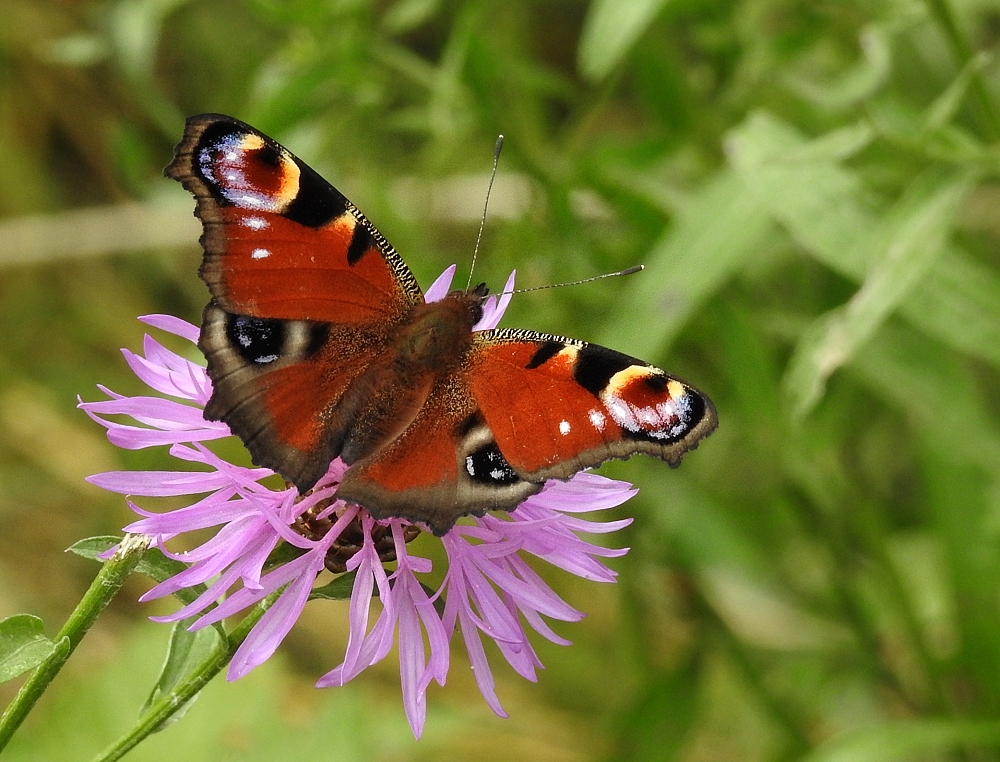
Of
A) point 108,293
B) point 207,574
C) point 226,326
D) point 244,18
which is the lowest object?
point 108,293

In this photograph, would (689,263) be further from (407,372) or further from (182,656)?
(182,656)

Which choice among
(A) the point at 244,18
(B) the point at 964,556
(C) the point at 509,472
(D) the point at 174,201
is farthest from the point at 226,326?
(A) the point at 244,18

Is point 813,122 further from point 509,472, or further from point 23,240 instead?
point 23,240

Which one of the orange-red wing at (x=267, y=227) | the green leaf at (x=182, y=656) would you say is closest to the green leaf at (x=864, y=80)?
the orange-red wing at (x=267, y=227)

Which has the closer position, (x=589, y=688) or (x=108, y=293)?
(x=589, y=688)

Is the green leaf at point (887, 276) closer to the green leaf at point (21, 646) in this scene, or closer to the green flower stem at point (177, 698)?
the green flower stem at point (177, 698)

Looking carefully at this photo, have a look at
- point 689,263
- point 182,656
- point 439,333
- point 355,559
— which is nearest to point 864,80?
point 689,263

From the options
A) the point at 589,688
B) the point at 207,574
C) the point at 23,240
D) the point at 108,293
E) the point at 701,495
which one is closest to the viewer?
the point at 207,574
